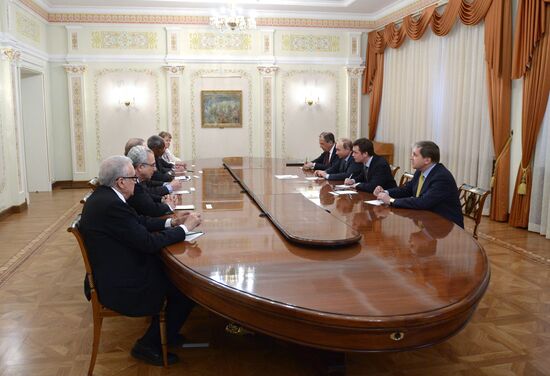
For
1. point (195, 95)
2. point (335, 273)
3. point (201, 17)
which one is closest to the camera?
point (335, 273)

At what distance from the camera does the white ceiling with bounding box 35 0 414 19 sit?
9.30m

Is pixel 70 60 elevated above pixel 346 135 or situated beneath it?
elevated above

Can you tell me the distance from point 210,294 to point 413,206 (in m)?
2.18

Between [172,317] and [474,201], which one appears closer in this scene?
[172,317]

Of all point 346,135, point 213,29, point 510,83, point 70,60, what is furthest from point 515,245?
point 70,60

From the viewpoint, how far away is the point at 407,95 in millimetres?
9109

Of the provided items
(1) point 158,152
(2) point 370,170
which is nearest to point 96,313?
(1) point 158,152

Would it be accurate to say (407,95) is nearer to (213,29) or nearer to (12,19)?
(213,29)

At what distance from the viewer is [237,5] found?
9.56 meters

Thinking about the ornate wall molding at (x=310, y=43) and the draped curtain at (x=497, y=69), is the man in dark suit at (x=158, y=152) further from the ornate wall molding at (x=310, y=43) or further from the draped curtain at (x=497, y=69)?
the ornate wall molding at (x=310, y=43)

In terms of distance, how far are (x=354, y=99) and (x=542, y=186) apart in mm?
5285

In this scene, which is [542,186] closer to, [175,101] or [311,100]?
[311,100]

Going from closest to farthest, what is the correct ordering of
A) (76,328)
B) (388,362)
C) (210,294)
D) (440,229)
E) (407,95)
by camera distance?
(210,294)
(388,362)
(440,229)
(76,328)
(407,95)

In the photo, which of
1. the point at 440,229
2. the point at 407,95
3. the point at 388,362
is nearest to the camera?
the point at 388,362
